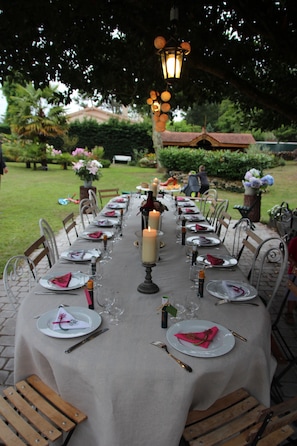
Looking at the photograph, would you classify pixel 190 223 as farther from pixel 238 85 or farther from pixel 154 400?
pixel 154 400

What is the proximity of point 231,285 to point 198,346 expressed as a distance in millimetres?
823

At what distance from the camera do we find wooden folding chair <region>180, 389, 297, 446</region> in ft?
5.13

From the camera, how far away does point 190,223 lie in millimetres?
4562

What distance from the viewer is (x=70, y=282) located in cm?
248

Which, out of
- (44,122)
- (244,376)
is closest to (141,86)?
(244,376)

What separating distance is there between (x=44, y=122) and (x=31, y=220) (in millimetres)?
14030

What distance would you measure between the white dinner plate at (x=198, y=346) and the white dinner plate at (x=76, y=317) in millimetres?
444

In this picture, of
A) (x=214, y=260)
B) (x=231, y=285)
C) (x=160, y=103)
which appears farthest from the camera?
(x=160, y=103)

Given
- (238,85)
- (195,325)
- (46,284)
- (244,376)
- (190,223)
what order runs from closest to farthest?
1. (244,376)
2. (195,325)
3. (46,284)
4. (238,85)
5. (190,223)

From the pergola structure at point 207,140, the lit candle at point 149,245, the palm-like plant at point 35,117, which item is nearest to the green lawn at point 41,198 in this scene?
the palm-like plant at point 35,117

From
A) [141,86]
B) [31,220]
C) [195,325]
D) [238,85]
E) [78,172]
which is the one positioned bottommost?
[31,220]

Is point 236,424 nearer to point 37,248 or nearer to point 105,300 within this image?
Result: point 105,300

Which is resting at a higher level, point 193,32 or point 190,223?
point 193,32

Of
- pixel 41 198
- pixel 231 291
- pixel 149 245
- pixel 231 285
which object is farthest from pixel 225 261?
pixel 41 198
